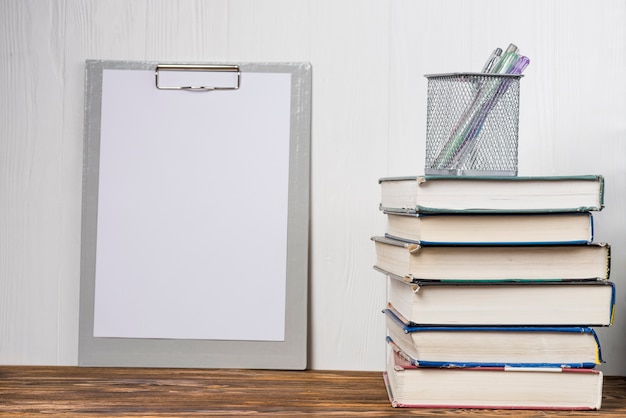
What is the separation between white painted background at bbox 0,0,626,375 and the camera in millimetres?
1210

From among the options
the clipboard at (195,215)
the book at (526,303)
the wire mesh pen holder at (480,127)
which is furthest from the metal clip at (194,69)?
the book at (526,303)

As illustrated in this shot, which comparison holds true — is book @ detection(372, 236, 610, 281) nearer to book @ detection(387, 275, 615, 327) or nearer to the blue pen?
book @ detection(387, 275, 615, 327)

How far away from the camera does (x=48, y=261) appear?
121 centimetres

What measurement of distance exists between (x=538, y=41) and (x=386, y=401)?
608mm

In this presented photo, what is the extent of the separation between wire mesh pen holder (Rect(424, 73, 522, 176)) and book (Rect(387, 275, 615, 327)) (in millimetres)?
153

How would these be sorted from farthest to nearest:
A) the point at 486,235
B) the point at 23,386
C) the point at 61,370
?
1. the point at 61,370
2. the point at 23,386
3. the point at 486,235

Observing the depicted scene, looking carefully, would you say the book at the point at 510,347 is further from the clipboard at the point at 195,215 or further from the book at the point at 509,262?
the clipboard at the point at 195,215

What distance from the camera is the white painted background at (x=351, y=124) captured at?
1.21 metres

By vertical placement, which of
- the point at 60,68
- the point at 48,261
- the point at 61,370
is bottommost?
the point at 61,370

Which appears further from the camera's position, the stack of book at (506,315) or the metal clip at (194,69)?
the metal clip at (194,69)

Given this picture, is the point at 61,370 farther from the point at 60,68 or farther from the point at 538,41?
the point at 538,41

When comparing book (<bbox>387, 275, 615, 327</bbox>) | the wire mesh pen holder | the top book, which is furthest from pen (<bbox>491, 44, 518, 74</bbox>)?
book (<bbox>387, 275, 615, 327</bbox>)

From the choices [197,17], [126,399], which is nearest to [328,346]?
[126,399]

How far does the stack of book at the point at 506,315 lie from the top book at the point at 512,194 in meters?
0.01
